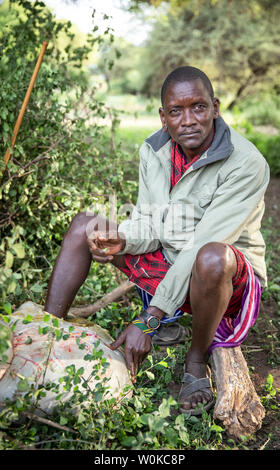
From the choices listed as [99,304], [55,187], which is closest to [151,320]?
[99,304]

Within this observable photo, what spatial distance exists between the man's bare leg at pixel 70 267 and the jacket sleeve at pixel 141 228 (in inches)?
7.1

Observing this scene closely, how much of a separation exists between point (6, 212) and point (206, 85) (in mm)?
1741

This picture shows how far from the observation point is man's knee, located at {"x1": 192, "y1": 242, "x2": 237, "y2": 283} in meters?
1.97

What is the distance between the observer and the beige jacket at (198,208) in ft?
7.18

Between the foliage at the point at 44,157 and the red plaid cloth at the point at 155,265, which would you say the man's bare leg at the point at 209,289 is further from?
the foliage at the point at 44,157

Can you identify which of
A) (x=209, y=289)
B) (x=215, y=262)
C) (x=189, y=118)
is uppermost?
(x=189, y=118)

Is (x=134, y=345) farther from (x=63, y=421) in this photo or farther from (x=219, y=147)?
(x=219, y=147)

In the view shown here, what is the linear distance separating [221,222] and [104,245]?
0.59 m

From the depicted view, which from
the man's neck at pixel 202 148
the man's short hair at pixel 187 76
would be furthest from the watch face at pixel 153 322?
the man's short hair at pixel 187 76

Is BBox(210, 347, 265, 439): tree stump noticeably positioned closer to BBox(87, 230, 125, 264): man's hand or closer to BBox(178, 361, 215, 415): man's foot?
BBox(178, 361, 215, 415): man's foot

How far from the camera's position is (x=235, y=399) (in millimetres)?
2047

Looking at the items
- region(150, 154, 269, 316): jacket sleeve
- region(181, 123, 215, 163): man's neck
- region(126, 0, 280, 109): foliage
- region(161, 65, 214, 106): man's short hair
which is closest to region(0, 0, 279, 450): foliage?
region(150, 154, 269, 316): jacket sleeve

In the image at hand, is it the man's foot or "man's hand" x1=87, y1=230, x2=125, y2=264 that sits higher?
"man's hand" x1=87, y1=230, x2=125, y2=264
